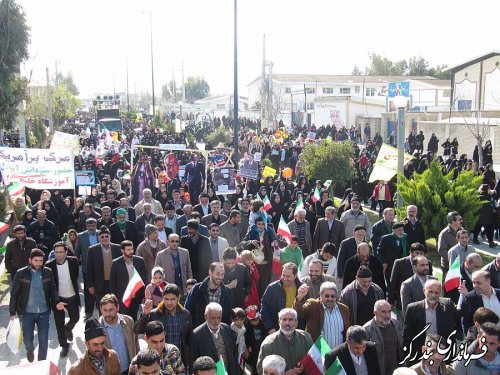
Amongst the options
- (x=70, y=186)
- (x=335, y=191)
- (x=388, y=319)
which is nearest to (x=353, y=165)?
(x=335, y=191)

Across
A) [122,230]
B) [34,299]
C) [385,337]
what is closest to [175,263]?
[34,299]

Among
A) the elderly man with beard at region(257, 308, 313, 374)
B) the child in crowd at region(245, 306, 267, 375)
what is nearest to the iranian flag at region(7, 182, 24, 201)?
the child in crowd at region(245, 306, 267, 375)

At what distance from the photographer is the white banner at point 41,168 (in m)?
14.3

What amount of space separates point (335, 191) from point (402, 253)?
10.7 metres

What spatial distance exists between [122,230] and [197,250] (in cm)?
168

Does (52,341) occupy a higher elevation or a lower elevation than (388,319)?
lower

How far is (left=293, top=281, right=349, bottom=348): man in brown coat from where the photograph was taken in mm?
6914

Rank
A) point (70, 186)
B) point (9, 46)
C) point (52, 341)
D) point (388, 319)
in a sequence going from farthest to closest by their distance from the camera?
point (9, 46) < point (70, 186) < point (52, 341) < point (388, 319)

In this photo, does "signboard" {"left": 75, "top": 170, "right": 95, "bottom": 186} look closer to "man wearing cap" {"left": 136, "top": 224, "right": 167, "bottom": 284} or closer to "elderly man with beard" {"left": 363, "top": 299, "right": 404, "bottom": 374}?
"man wearing cap" {"left": 136, "top": 224, "right": 167, "bottom": 284}

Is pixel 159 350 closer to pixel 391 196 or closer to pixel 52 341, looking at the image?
pixel 52 341

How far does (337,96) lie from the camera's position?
53.1 metres

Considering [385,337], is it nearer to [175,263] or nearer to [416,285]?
[416,285]

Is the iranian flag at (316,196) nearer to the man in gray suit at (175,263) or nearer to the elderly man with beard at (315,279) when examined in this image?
the man in gray suit at (175,263)

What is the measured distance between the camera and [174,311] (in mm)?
6660
